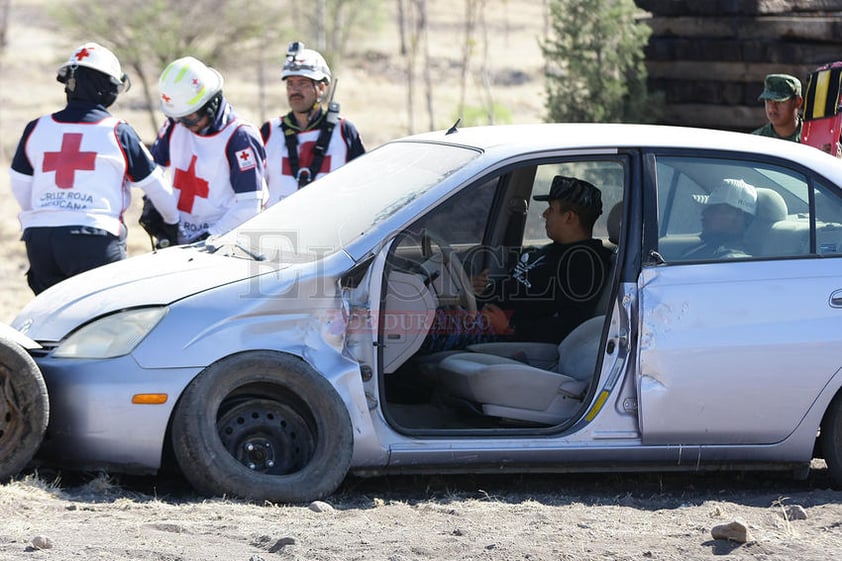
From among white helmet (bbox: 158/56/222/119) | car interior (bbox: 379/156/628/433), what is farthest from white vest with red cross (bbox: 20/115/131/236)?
car interior (bbox: 379/156/628/433)

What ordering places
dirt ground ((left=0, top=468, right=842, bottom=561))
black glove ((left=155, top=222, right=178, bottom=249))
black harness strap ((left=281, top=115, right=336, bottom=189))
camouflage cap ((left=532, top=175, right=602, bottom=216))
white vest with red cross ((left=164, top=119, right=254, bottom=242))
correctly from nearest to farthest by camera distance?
dirt ground ((left=0, top=468, right=842, bottom=561)) < camouflage cap ((left=532, top=175, right=602, bottom=216)) < black glove ((left=155, top=222, right=178, bottom=249)) < white vest with red cross ((left=164, top=119, right=254, bottom=242)) < black harness strap ((left=281, top=115, right=336, bottom=189))

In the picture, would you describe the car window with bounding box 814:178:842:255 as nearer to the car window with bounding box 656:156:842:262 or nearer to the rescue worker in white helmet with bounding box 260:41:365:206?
the car window with bounding box 656:156:842:262

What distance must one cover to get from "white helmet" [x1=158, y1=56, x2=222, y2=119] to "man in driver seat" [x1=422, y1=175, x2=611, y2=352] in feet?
7.41

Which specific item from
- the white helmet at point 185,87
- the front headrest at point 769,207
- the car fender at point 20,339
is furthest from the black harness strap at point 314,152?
the front headrest at point 769,207

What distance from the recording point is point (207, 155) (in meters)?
7.42

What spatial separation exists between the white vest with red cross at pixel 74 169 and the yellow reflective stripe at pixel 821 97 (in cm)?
404

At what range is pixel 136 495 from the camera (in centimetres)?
490

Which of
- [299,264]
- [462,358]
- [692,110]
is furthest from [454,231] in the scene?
[692,110]

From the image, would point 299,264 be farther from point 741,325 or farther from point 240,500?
point 741,325

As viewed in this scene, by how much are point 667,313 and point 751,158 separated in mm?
792

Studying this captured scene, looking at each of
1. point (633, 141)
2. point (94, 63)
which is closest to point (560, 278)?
point (633, 141)

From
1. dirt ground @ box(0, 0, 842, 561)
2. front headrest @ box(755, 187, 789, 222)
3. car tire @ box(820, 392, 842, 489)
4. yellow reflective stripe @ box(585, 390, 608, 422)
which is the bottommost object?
dirt ground @ box(0, 0, 842, 561)

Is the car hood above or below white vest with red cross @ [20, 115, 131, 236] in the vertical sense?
below

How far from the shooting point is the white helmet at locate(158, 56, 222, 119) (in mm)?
7133
